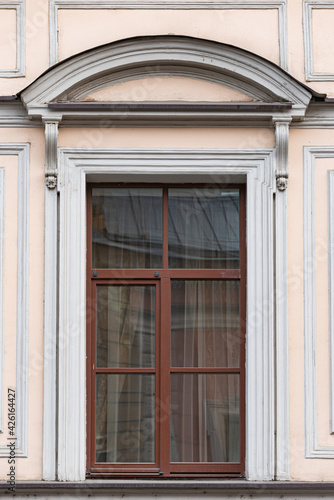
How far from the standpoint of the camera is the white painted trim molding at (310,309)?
8.02 m

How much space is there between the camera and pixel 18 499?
790 cm

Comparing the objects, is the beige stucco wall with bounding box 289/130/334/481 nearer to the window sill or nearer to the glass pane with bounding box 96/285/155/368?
the window sill

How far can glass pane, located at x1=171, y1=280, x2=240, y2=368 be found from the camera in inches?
327

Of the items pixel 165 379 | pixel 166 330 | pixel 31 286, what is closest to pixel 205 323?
pixel 166 330

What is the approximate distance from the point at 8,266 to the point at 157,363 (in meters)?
1.33

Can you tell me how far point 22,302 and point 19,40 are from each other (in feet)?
6.56

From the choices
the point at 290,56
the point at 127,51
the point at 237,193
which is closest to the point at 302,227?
the point at 237,193

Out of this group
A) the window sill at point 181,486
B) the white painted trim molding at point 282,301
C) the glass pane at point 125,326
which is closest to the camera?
the window sill at point 181,486

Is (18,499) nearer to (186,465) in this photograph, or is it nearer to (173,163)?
(186,465)

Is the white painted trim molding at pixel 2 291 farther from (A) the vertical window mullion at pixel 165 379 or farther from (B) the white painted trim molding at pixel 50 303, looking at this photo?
(A) the vertical window mullion at pixel 165 379

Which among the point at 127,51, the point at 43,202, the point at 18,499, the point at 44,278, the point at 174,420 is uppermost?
the point at 127,51

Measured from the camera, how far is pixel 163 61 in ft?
27.0

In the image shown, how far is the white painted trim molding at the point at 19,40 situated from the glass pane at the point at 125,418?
7.83 feet

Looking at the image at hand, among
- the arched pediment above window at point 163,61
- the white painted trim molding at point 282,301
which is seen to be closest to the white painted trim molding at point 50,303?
the arched pediment above window at point 163,61
